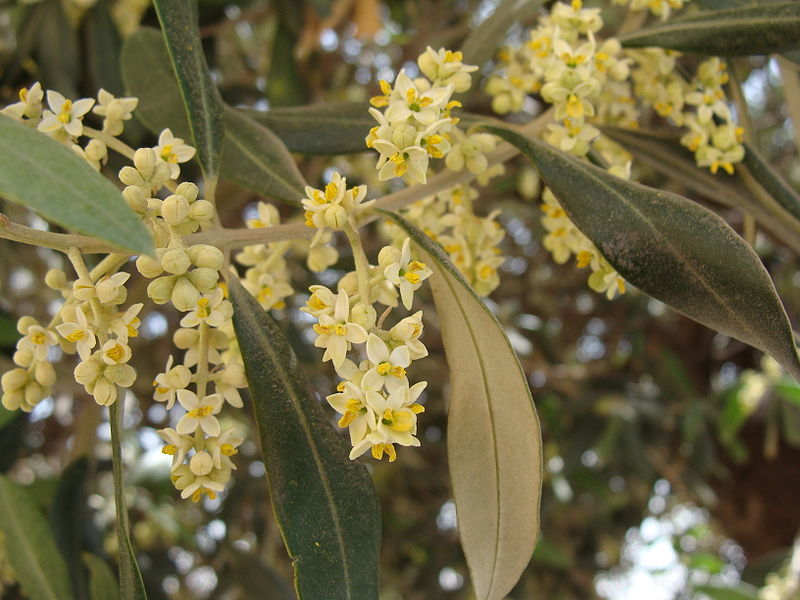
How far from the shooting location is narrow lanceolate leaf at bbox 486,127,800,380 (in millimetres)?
795

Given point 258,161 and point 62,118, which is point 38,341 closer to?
point 62,118

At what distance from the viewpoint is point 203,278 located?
763mm

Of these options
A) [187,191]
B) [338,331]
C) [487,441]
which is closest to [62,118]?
[187,191]

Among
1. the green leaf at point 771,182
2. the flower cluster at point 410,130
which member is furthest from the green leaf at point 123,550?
the green leaf at point 771,182

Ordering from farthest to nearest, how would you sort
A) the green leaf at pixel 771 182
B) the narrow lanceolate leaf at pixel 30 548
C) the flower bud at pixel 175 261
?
the narrow lanceolate leaf at pixel 30 548, the green leaf at pixel 771 182, the flower bud at pixel 175 261

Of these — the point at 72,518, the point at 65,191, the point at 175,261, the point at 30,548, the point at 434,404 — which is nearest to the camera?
the point at 65,191

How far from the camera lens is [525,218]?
11.5ft

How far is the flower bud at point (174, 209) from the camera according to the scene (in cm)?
78

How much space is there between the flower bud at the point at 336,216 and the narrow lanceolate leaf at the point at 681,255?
24cm

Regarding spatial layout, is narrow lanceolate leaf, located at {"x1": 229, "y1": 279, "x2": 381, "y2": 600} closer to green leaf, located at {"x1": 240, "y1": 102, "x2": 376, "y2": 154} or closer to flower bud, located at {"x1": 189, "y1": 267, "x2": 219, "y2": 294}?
flower bud, located at {"x1": 189, "y1": 267, "x2": 219, "y2": 294}

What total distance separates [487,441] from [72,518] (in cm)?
96

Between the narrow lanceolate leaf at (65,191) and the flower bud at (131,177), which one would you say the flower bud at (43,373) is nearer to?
the flower bud at (131,177)

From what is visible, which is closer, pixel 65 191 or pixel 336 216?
pixel 65 191

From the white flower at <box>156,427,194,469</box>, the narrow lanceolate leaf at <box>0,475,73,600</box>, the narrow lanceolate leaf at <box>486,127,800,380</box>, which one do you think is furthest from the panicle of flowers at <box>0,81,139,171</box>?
the narrow lanceolate leaf at <box>0,475,73,600</box>
